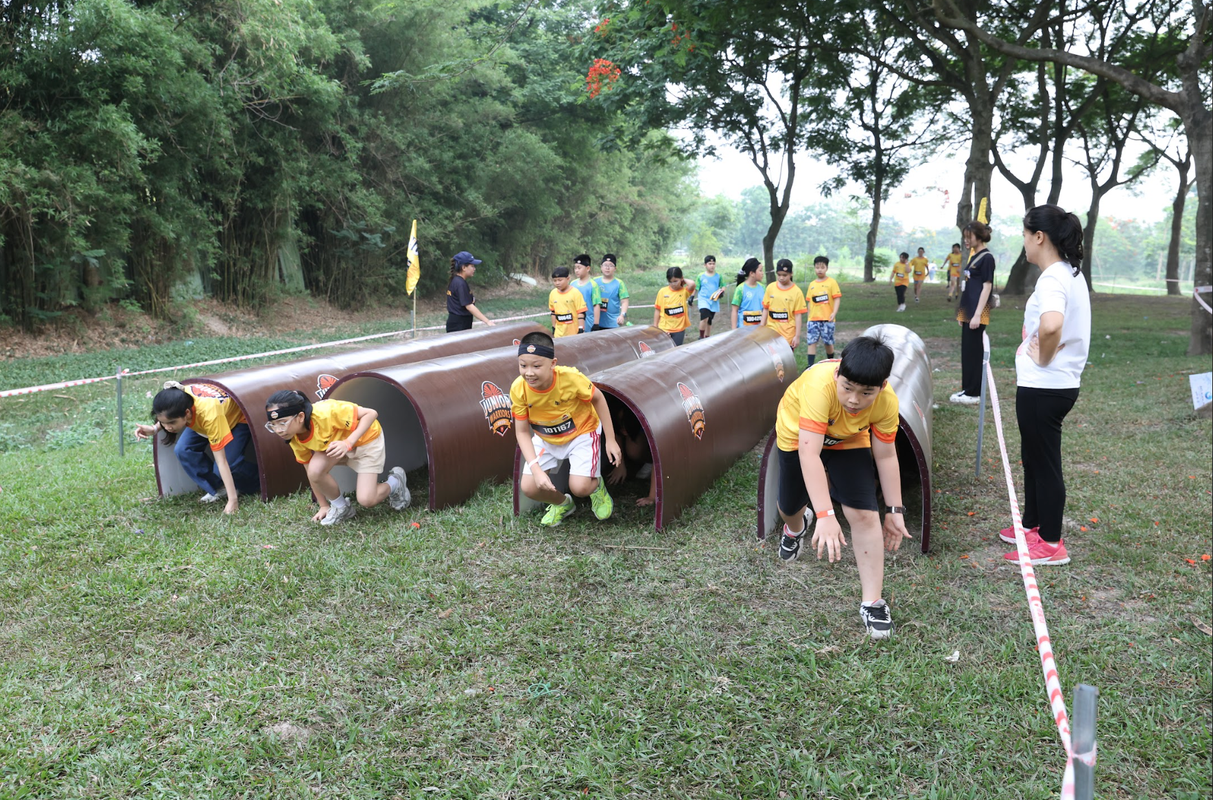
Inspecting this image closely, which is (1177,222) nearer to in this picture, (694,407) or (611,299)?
(611,299)

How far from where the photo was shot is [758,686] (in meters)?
3.33

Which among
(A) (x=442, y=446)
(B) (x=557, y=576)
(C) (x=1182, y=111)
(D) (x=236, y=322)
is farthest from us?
(D) (x=236, y=322)

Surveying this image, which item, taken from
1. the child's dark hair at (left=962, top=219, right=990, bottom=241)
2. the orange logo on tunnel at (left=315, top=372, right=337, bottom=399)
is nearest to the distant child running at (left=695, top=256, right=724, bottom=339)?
the child's dark hair at (left=962, top=219, right=990, bottom=241)

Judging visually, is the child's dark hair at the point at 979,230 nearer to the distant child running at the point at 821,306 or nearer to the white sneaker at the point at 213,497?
the distant child running at the point at 821,306

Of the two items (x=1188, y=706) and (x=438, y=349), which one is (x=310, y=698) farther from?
(x=438, y=349)

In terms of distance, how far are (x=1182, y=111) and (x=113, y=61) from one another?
15.0 m

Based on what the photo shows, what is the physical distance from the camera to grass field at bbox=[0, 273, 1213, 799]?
2.86 m

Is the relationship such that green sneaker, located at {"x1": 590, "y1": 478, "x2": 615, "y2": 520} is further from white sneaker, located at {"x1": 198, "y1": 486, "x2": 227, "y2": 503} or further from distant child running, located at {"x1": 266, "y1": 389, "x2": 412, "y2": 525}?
white sneaker, located at {"x1": 198, "y1": 486, "x2": 227, "y2": 503}

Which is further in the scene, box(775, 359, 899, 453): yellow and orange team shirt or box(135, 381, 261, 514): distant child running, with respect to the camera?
box(135, 381, 261, 514): distant child running

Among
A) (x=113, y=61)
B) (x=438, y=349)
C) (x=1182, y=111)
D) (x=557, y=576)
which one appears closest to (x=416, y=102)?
(x=113, y=61)

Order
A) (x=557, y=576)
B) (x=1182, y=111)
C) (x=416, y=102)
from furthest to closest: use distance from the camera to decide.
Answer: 1. (x=416, y=102)
2. (x=1182, y=111)
3. (x=557, y=576)

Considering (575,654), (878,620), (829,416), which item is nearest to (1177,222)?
(878,620)

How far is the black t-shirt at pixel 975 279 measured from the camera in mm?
7745

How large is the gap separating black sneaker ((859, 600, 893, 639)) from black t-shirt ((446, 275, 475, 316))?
7.12 m
